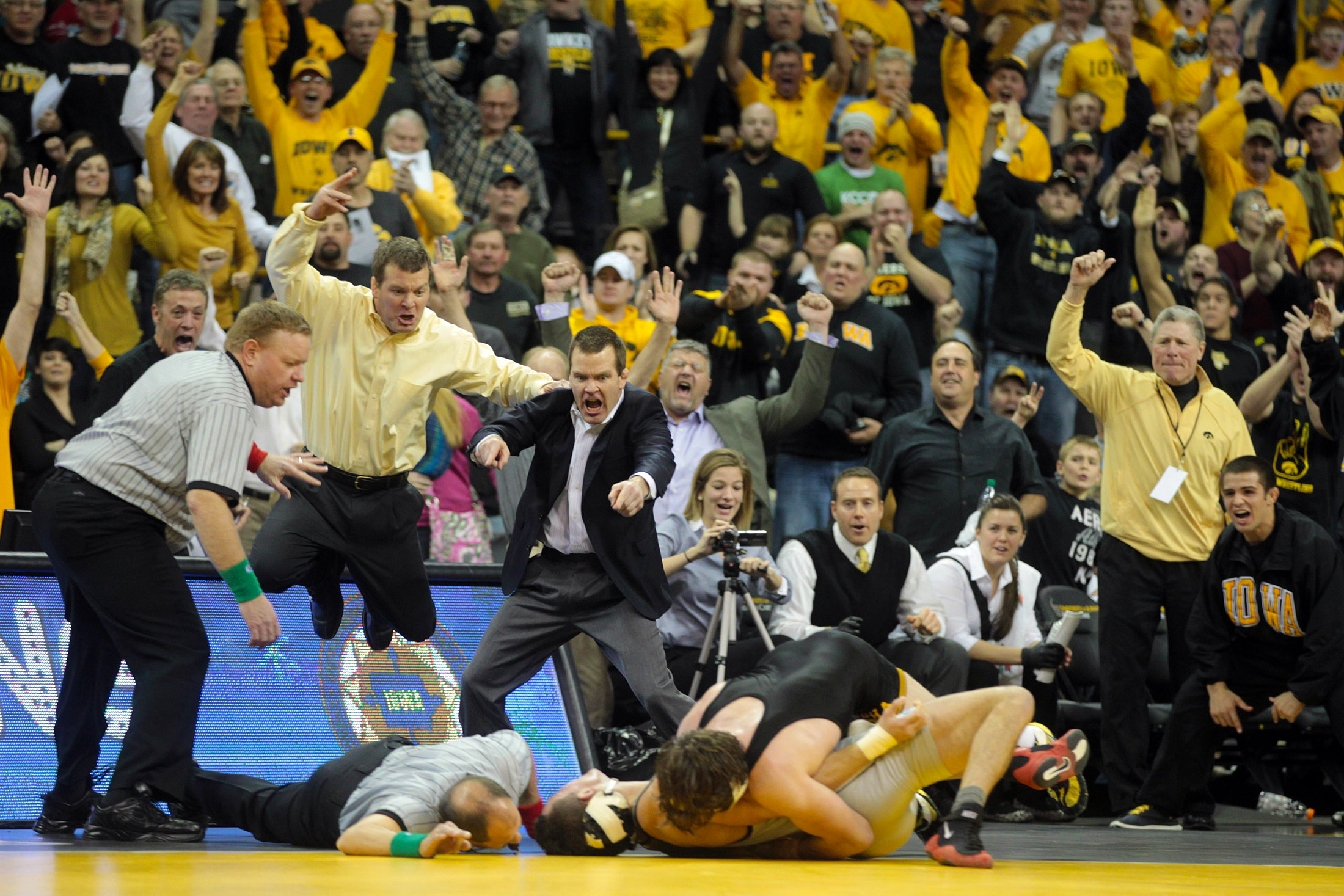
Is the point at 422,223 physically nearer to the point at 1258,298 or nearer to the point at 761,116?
the point at 761,116

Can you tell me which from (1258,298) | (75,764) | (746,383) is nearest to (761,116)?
(746,383)

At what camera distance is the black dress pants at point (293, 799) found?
5160 millimetres

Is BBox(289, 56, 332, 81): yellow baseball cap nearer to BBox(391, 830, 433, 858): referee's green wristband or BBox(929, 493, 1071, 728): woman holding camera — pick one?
BBox(929, 493, 1071, 728): woman holding camera

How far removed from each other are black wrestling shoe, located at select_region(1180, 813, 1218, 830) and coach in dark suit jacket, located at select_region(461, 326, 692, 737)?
2.62 m

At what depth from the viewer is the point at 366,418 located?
19.3 ft

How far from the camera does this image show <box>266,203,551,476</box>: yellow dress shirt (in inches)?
231

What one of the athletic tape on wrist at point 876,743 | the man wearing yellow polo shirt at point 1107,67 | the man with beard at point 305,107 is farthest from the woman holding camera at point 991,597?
the man wearing yellow polo shirt at point 1107,67

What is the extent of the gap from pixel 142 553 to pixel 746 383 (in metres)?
4.56

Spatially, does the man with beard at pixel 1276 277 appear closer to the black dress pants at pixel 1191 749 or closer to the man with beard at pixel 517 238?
the black dress pants at pixel 1191 749

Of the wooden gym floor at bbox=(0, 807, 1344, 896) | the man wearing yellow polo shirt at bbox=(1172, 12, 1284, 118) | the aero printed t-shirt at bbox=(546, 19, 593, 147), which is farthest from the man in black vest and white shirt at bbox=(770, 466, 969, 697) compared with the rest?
the man wearing yellow polo shirt at bbox=(1172, 12, 1284, 118)

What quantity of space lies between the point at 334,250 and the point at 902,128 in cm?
477

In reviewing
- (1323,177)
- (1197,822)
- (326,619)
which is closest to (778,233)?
(1197,822)

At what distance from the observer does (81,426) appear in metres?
7.91

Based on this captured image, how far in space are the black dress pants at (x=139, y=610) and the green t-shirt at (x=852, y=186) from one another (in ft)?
21.3
